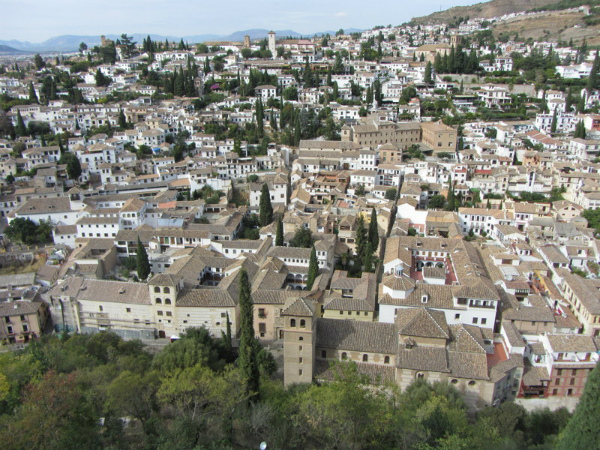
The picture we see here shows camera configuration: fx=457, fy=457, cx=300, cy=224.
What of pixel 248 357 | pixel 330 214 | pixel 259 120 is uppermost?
pixel 259 120

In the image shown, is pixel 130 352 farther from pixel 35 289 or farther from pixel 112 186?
pixel 112 186

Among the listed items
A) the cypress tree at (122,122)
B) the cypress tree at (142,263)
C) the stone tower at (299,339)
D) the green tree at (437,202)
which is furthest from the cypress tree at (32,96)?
the stone tower at (299,339)

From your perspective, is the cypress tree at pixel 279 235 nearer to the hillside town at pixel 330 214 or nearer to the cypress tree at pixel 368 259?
the hillside town at pixel 330 214

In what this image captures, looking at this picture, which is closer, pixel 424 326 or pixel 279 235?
pixel 424 326

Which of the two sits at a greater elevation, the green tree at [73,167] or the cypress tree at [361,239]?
the green tree at [73,167]

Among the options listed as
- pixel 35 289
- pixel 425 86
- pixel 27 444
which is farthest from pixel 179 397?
pixel 425 86

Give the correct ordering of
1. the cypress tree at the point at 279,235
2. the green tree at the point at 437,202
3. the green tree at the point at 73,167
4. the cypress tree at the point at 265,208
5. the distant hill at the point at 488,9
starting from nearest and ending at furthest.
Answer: the cypress tree at the point at 279,235 < the cypress tree at the point at 265,208 < the green tree at the point at 437,202 < the green tree at the point at 73,167 < the distant hill at the point at 488,9

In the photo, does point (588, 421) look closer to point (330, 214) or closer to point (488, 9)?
point (330, 214)

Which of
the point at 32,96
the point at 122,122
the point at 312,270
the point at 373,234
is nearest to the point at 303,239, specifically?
the point at 312,270
